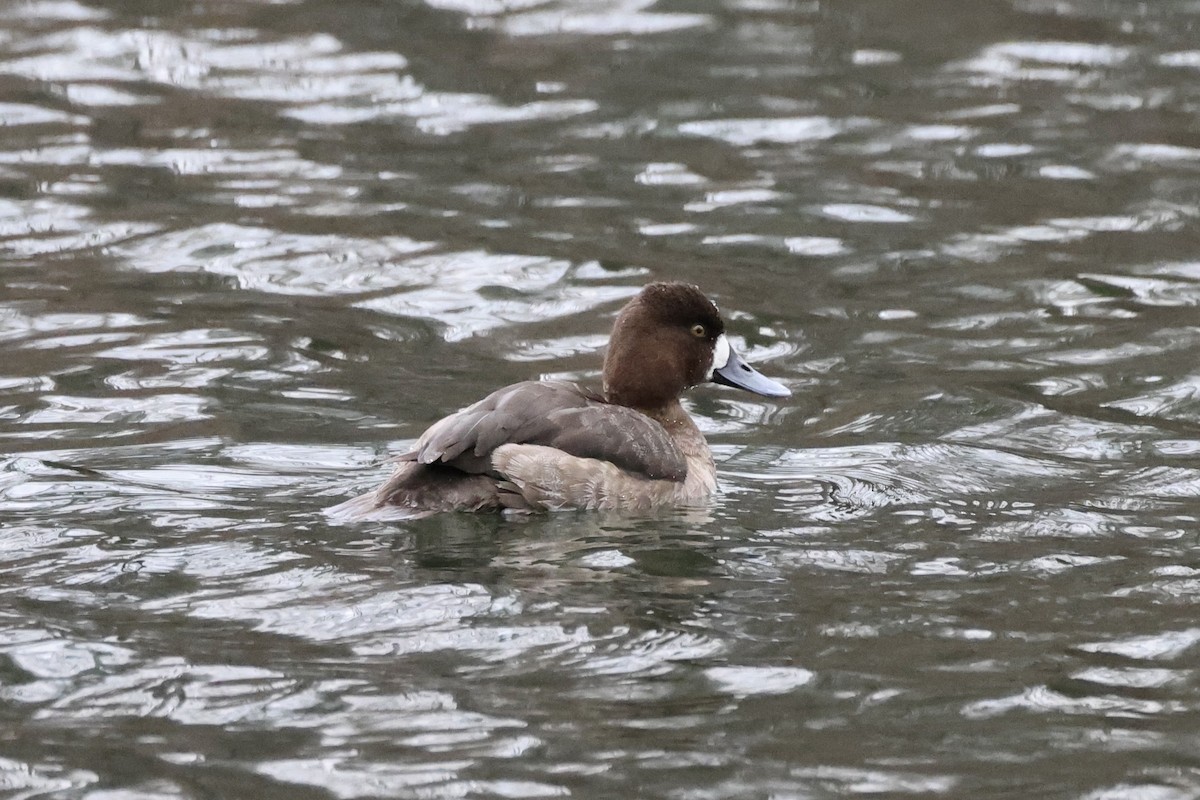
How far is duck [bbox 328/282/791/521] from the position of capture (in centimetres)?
722

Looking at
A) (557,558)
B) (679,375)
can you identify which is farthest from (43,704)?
(679,375)

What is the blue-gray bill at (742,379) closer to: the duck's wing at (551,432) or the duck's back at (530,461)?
the duck's wing at (551,432)

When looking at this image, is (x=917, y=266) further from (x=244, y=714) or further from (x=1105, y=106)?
(x=244, y=714)

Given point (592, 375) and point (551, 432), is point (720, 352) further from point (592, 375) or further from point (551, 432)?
point (592, 375)

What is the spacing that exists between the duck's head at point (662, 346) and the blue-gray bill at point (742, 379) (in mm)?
53

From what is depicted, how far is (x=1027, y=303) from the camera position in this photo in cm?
1091

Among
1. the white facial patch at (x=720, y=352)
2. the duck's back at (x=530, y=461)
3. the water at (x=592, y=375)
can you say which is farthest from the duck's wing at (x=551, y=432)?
the white facial patch at (x=720, y=352)

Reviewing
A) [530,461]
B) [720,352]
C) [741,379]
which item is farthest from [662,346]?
[530,461]

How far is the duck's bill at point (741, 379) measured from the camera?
8.39m

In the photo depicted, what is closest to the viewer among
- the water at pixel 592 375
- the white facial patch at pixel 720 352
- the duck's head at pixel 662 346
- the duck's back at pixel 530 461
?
the water at pixel 592 375

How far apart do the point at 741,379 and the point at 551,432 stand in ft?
4.40

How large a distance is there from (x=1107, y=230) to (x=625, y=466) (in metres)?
5.67

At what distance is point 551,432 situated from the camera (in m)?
7.40

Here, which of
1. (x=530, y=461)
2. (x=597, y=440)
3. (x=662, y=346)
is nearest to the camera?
(x=530, y=461)
